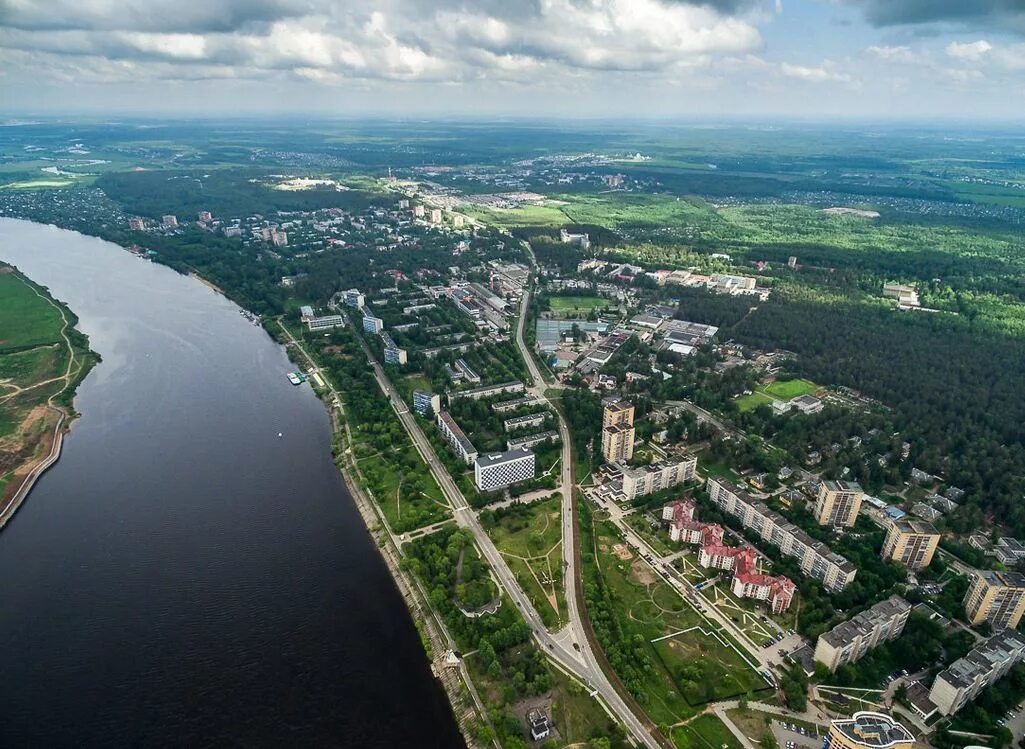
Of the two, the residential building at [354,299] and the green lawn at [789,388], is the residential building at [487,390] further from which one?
the residential building at [354,299]

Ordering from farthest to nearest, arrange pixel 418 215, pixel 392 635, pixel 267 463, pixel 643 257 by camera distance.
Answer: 1. pixel 418 215
2. pixel 643 257
3. pixel 267 463
4. pixel 392 635

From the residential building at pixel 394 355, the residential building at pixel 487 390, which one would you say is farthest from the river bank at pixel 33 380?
the residential building at pixel 487 390

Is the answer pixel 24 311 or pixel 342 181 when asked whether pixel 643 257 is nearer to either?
pixel 24 311

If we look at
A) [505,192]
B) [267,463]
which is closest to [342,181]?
[505,192]

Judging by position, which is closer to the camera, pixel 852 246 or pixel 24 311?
pixel 24 311

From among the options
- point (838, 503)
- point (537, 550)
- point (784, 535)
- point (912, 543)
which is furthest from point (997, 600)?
point (537, 550)

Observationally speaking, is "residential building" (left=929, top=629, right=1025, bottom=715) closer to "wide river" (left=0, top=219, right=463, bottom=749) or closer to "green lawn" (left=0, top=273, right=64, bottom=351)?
"wide river" (left=0, top=219, right=463, bottom=749)

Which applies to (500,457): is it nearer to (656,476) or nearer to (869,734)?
(656,476)
